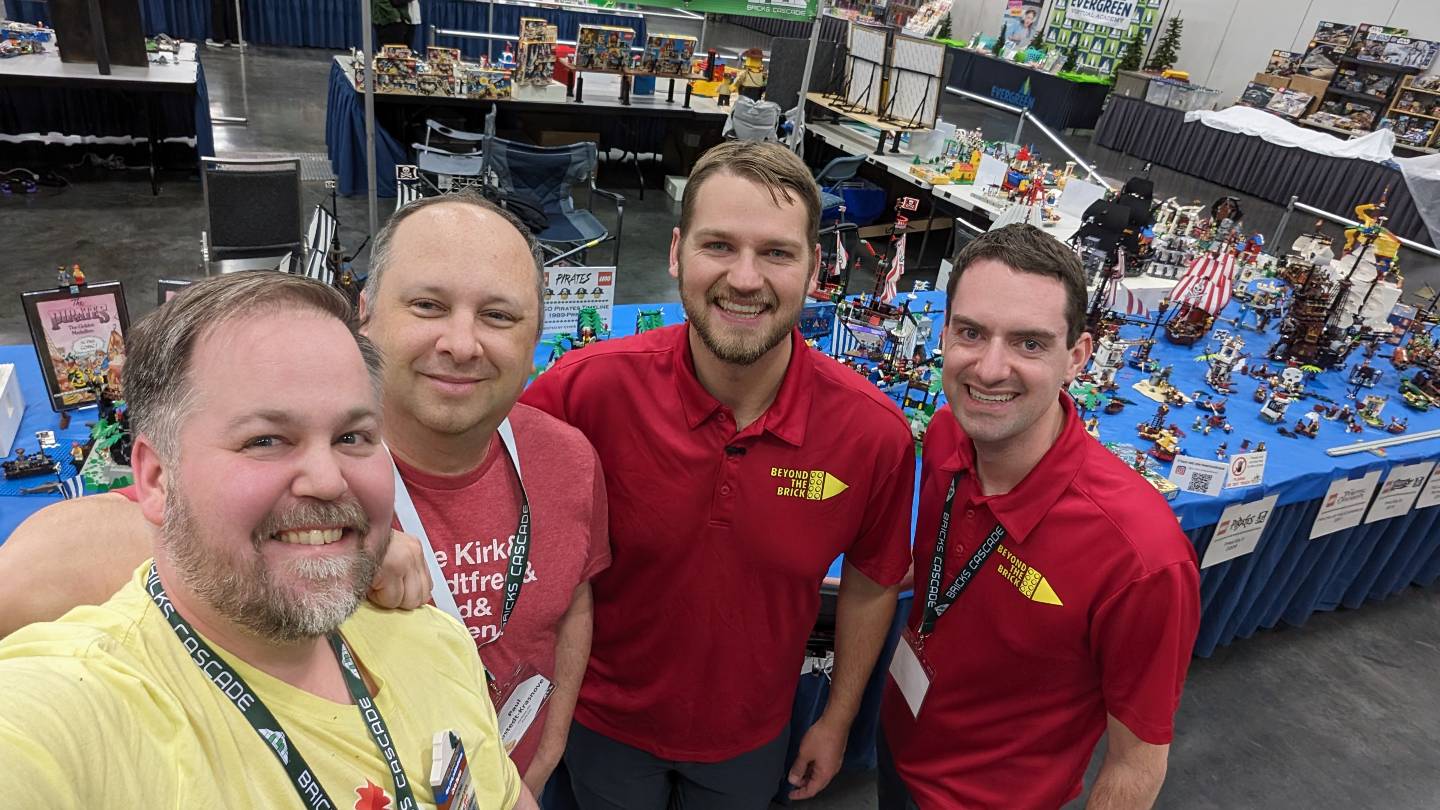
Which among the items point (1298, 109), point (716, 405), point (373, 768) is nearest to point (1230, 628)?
point (716, 405)

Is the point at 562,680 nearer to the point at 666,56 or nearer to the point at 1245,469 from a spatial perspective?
the point at 1245,469

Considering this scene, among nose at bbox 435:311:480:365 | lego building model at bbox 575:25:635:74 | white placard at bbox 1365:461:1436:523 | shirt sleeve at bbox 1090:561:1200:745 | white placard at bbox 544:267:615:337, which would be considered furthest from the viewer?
lego building model at bbox 575:25:635:74

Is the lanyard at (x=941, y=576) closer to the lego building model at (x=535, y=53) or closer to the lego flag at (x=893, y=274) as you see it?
the lego flag at (x=893, y=274)

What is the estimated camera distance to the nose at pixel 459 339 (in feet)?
3.69

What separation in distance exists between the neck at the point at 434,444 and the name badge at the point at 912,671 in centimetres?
108

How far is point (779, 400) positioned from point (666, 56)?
697cm

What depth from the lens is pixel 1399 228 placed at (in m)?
9.91

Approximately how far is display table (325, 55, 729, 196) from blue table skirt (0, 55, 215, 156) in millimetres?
1025

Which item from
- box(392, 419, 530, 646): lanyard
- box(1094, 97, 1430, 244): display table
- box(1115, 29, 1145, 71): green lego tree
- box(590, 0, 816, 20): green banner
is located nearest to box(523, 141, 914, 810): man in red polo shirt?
box(392, 419, 530, 646): lanyard

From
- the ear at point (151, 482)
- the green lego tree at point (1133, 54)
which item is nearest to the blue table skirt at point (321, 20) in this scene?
the green lego tree at point (1133, 54)

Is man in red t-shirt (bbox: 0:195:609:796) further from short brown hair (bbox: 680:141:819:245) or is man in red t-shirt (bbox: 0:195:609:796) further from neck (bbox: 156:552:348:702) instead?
short brown hair (bbox: 680:141:819:245)

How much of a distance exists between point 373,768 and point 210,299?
0.56m

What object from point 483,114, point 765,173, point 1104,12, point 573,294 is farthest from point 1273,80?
point 765,173

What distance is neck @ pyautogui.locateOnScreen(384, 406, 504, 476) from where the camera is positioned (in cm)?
119
